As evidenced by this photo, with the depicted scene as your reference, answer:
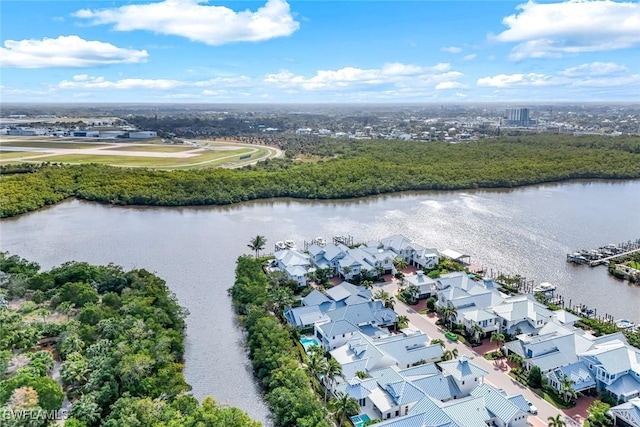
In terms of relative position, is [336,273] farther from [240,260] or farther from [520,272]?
[520,272]

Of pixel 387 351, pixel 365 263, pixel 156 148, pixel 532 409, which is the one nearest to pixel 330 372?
pixel 387 351

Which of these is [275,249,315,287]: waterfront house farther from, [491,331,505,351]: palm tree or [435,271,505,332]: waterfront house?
[491,331,505,351]: palm tree

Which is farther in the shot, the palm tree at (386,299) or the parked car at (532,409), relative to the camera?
→ the palm tree at (386,299)

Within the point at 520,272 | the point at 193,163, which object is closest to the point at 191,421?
the point at 520,272

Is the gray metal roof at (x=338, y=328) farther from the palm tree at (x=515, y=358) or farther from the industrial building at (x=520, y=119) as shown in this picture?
the industrial building at (x=520, y=119)

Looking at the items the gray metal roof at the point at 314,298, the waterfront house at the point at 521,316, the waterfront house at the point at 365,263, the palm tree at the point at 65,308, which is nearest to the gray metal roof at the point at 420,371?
the waterfront house at the point at 521,316

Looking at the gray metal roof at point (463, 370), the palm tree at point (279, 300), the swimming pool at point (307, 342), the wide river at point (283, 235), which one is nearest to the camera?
the gray metal roof at point (463, 370)

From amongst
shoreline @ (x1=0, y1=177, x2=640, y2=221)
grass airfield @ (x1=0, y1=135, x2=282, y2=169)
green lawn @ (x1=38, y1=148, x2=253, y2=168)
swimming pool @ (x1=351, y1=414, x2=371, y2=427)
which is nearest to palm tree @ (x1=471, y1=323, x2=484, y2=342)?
swimming pool @ (x1=351, y1=414, x2=371, y2=427)
